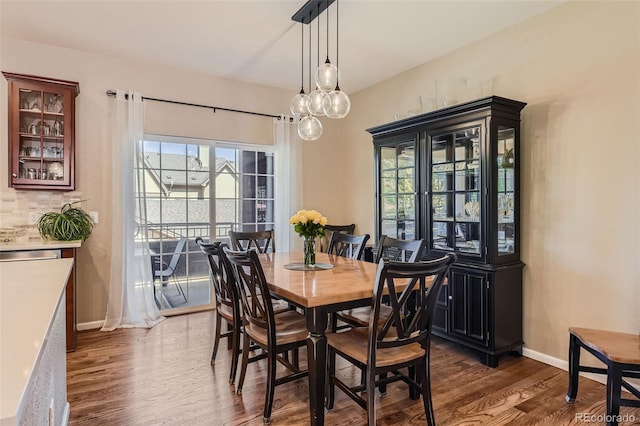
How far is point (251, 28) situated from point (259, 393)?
291 cm

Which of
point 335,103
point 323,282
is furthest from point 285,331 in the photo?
point 335,103

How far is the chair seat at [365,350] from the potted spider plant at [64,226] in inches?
103

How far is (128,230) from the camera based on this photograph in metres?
3.79

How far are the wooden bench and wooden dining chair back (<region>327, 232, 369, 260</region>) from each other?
1.56 meters

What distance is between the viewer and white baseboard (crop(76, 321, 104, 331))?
3.71 meters

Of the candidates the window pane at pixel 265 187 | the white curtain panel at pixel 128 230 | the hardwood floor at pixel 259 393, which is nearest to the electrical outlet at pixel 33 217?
the white curtain panel at pixel 128 230

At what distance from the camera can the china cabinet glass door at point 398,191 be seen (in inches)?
143

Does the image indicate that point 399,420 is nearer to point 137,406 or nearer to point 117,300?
point 137,406

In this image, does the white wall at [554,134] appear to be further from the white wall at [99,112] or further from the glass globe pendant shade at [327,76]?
the glass globe pendant shade at [327,76]

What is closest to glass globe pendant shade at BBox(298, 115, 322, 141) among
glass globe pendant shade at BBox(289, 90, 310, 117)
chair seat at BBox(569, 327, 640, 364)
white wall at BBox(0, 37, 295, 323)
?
glass globe pendant shade at BBox(289, 90, 310, 117)

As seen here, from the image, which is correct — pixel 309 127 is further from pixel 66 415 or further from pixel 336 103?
pixel 66 415

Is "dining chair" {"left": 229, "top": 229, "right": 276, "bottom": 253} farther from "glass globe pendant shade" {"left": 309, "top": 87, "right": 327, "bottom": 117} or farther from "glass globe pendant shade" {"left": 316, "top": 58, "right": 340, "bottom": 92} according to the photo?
"glass globe pendant shade" {"left": 316, "top": 58, "right": 340, "bottom": 92}

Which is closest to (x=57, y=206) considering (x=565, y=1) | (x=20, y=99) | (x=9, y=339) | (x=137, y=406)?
(x=20, y=99)

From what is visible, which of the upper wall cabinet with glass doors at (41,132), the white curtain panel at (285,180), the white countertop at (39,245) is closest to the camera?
the white countertop at (39,245)
